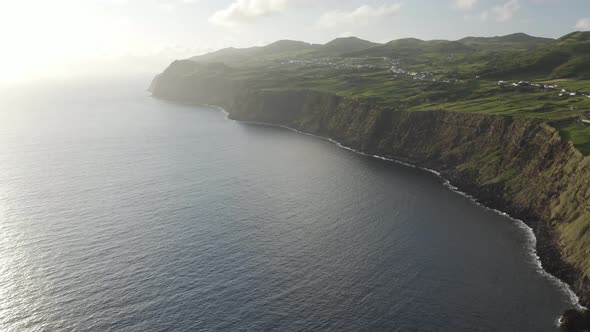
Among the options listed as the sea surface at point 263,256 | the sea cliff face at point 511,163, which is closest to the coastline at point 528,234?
the sea surface at point 263,256

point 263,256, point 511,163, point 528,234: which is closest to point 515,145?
point 511,163

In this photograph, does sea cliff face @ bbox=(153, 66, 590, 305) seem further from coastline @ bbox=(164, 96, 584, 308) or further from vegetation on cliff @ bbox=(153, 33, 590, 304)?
coastline @ bbox=(164, 96, 584, 308)

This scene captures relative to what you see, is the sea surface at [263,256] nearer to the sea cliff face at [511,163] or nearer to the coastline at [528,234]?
the coastline at [528,234]

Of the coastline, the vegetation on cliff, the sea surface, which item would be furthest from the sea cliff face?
the sea surface

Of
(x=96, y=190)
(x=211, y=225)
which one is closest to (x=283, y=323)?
(x=211, y=225)

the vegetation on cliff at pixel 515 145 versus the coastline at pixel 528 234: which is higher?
the vegetation on cliff at pixel 515 145

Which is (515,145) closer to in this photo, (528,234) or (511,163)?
(511,163)

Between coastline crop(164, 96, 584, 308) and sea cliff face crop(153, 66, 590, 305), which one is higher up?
sea cliff face crop(153, 66, 590, 305)
